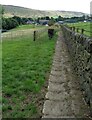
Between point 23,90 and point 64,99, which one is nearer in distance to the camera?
point 64,99

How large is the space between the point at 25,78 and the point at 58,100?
2765 mm

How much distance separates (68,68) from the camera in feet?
37.1

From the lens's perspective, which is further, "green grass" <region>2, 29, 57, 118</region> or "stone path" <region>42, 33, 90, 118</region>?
"green grass" <region>2, 29, 57, 118</region>

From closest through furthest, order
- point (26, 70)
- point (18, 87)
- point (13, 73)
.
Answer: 1. point (18, 87)
2. point (13, 73)
3. point (26, 70)

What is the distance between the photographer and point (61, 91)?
769 cm

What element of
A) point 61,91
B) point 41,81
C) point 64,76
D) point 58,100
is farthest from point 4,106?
point 64,76

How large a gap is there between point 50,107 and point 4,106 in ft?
3.15

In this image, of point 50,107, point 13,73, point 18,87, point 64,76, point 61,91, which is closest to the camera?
point 50,107

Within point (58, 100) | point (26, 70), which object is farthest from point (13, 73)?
point (58, 100)

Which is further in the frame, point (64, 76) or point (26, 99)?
point (64, 76)

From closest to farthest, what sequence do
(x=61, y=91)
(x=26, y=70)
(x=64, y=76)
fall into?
(x=61, y=91)
(x=64, y=76)
(x=26, y=70)

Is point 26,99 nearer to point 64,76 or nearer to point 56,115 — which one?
point 56,115

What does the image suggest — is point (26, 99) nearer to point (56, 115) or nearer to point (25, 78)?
point (56, 115)

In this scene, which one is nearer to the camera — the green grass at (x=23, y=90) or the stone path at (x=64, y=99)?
the stone path at (x=64, y=99)
